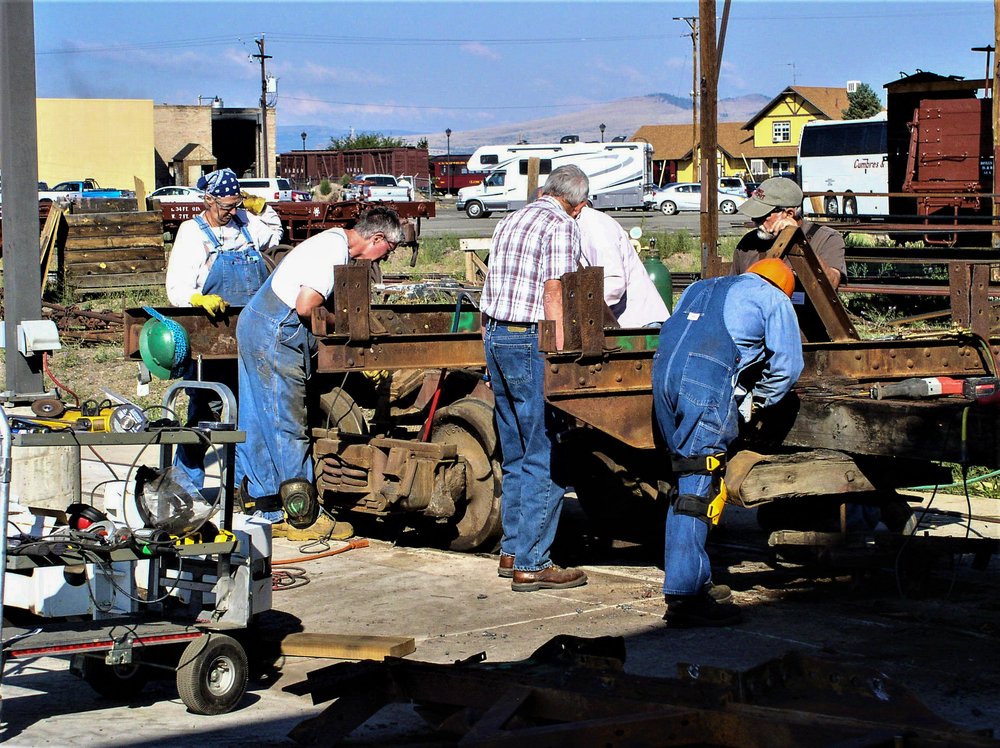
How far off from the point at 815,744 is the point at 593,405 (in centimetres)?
240

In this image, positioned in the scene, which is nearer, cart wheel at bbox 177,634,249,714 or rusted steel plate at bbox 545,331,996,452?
cart wheel at bbox 177,634,249,714

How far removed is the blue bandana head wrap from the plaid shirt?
2119mm

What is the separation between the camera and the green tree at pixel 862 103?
282 ft

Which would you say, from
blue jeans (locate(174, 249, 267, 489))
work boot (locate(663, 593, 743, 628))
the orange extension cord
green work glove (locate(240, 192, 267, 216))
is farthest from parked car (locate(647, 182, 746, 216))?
work boot (locate(663, 593, 743, 628))

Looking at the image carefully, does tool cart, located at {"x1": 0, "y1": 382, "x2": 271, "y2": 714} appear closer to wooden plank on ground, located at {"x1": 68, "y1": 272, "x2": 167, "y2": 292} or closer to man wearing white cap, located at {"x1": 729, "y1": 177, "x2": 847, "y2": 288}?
man wearing white cap, located at {"x1": 729, "y1": 177, "x2": 847, "y2": 288}

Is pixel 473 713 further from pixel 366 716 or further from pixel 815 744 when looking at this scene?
pixel 815 744

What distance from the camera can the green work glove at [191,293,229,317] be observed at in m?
7.62

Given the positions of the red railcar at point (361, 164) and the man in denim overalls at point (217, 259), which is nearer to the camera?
the man in denim overalls at point (217, 259)

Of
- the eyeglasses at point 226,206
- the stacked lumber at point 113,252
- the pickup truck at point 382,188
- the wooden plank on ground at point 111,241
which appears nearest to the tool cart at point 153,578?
the eyeglasses at point 226,206

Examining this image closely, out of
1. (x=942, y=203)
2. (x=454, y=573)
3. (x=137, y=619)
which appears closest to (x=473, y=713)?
(x=137, y=619)

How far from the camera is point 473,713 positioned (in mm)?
3971

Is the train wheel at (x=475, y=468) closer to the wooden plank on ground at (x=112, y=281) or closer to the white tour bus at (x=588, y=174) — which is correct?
the wooden plank on ground at (x=112, y=281)

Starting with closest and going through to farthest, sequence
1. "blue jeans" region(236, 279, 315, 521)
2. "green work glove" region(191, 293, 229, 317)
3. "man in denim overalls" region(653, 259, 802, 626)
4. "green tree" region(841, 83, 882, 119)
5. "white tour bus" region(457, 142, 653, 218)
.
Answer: "man in denim overalls" region(653, 259, 802, 626) < "blue jeans" region(236, 279, 315, 521) < "green work glove" region(191, 293, 229, 317) < "white tour bus" region(457, 142, 653, 218) < "green tree" region(841, 83, 882, 119)

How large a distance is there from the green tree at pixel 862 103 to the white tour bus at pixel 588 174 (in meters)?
35.7
